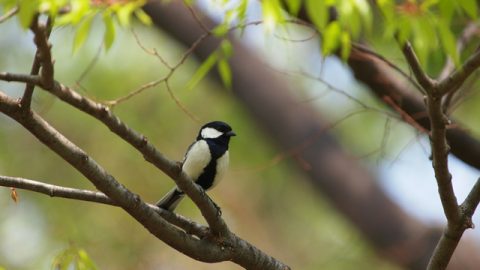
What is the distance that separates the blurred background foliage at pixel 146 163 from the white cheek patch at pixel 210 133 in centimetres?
258

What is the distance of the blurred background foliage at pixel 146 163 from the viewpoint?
8.44m

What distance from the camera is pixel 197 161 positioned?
4.86 m

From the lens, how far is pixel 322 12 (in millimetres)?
2371

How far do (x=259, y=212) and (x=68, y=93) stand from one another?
721 cm

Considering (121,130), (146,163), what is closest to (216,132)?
(121,130)

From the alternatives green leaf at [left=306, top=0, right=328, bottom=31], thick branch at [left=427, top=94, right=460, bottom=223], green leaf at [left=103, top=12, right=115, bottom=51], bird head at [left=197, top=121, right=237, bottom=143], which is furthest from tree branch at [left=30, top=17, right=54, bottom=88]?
bird head at [left=197, top=121, right=237, bottom=143]

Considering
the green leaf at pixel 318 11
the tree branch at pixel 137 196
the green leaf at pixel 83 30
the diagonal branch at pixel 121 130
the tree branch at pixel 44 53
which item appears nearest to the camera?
the green leaf at pixel 318 11

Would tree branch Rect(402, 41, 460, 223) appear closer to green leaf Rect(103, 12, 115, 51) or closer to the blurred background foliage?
green leaf Rect(103, 12, 115, 51)

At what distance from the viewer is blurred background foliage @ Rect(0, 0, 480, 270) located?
332 inches

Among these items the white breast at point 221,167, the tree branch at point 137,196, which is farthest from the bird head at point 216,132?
the tree branch at point 137,196

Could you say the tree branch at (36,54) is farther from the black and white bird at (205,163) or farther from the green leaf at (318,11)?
the black and white bird at (205,163)

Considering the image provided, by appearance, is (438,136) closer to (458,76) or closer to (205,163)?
(458,76)

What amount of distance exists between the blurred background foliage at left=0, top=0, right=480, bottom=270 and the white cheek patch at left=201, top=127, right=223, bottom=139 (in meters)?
2.58

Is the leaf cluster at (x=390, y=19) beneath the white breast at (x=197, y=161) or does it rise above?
above
